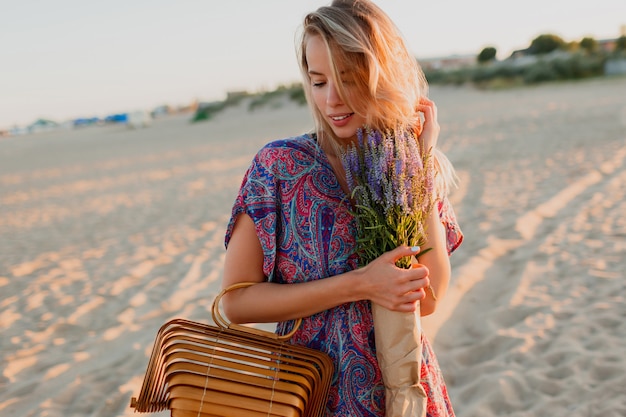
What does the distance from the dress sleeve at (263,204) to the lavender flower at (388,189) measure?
202 millimetres

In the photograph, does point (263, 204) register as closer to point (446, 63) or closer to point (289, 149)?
point (289, 149)

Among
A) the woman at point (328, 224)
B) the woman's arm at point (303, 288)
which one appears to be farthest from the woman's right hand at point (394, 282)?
the woman at point (328, 224)

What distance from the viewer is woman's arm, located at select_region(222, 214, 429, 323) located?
137 cm

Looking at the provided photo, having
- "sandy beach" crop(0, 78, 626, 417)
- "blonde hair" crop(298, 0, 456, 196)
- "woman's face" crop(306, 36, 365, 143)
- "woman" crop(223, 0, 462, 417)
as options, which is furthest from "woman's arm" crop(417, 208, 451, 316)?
"sandy beach" crop(0, 78, 626, 417)

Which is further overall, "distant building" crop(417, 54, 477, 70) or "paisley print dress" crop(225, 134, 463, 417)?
"distant building" crop(417, 54, 477, 70)

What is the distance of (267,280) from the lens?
159cm

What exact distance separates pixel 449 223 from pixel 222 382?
0.79 metres

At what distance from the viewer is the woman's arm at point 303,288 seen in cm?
137

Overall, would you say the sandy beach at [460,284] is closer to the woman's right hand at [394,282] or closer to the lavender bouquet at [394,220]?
the lavender bouquet at [394,220]

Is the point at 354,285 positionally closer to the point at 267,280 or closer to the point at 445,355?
the point at 267,280

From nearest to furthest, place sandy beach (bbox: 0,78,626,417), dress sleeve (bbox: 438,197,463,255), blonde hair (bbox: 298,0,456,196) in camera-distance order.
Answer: blonde hair (bbox: 298,0,456,196), dress sleeve (bbox: 438,197,463,255), sandy beach (bbox: 0,78,626,417)

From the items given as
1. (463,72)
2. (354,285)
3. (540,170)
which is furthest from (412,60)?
(463,72)

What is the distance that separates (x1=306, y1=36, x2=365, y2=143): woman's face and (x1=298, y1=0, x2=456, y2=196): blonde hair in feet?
0.05

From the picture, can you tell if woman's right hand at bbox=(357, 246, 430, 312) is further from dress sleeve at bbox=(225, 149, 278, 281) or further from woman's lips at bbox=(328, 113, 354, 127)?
woman's lips at bbox=(328, 113, 354, 127)
